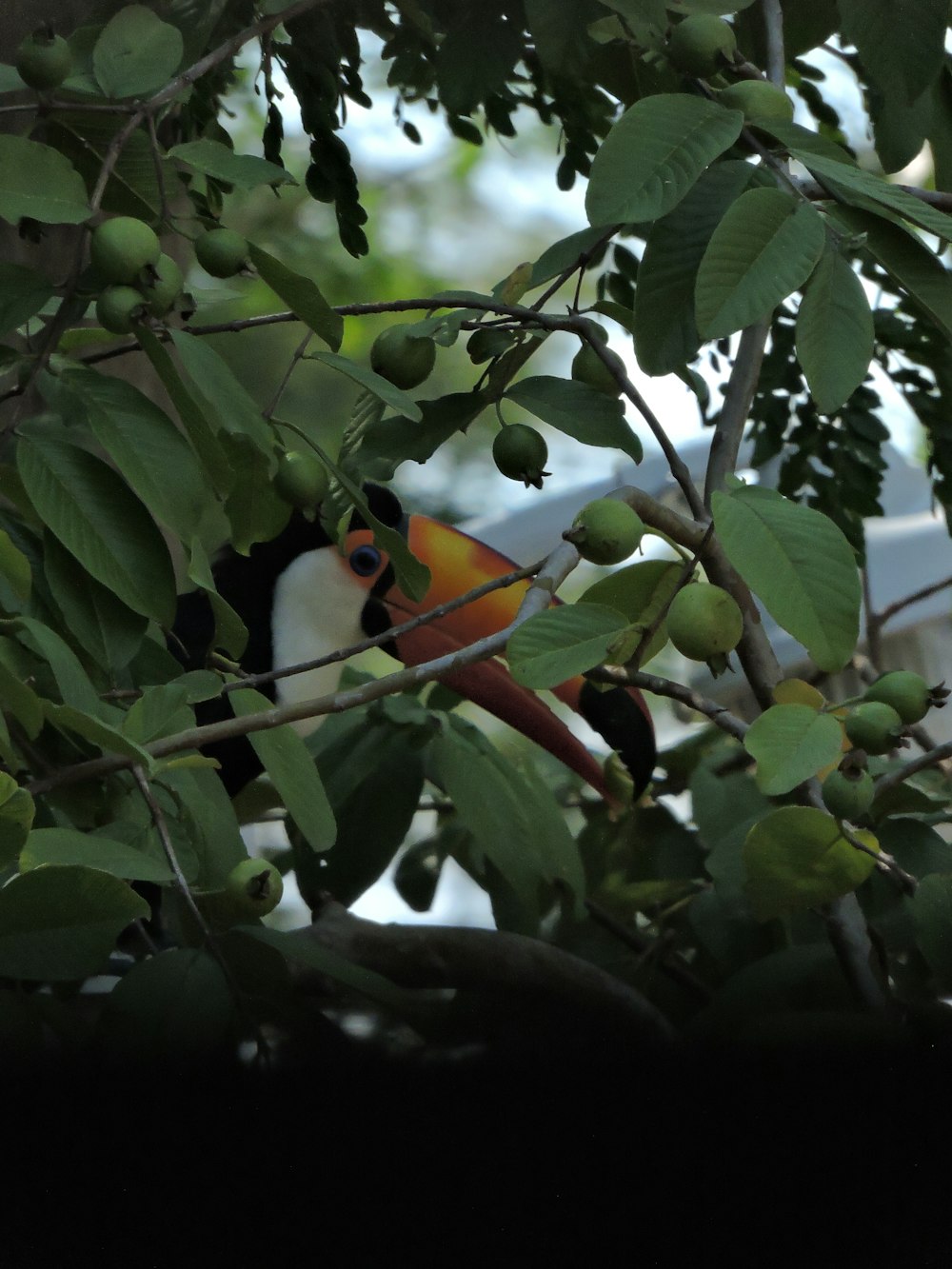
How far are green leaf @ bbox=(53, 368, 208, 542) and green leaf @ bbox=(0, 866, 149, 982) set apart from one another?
17 cm

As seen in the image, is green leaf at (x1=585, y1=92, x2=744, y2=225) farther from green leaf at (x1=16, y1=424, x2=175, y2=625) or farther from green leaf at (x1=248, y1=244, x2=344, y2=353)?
green leaf at (x1=16, y1=424, x2=175, y2=625)

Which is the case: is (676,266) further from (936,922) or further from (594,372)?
(936,922)

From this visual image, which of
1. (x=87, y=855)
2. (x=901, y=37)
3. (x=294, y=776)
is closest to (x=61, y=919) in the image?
(x=87, y=855)

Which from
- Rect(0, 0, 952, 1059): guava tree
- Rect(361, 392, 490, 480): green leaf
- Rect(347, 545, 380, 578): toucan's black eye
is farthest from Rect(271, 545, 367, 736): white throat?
Rect(361, 392, 490, 480): green leaf

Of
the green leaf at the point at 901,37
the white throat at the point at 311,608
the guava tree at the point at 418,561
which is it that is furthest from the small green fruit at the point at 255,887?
the white throat at the point at 311,608

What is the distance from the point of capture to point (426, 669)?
1.68ft

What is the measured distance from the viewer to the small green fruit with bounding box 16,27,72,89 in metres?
0.56

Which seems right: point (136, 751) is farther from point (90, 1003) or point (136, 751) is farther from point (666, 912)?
point (666, 912)

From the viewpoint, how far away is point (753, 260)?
0.54 metres

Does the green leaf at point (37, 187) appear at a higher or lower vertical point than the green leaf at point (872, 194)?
higher

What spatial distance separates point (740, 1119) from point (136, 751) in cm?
27

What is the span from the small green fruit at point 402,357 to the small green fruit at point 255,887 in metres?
0.23

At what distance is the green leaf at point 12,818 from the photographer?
46 centimetres

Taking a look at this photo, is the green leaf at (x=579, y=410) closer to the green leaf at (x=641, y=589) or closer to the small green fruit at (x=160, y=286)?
the green leaf at (x=641, y=589)
